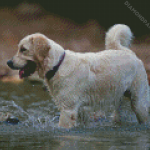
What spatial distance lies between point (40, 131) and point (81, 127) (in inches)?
32.9

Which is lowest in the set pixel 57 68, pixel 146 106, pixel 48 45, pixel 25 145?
pixel 25 145

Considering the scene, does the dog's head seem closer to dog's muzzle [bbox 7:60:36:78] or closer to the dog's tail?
dog's muzzle [bbox 7:60:36:78]

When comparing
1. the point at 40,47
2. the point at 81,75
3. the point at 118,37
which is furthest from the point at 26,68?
the point at 118,37

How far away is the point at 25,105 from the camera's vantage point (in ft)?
31.4

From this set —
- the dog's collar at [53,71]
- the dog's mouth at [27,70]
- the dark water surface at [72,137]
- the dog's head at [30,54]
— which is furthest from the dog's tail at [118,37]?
the dog's mouth at [27,70]

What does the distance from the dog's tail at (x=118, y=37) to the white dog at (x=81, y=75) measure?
0.19 m

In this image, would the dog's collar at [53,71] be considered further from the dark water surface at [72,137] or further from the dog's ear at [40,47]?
the dark water surface at [72,137]

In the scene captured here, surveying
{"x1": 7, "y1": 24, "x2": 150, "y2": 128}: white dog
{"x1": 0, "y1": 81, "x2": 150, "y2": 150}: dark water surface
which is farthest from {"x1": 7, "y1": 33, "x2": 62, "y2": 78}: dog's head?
{"x1": 0, "y1": 81, "x2": 150, "y2": 150}: dark water surface

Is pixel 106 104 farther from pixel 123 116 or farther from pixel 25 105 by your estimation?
pixel 25 105

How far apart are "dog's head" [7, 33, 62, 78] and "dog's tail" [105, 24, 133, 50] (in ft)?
5.12

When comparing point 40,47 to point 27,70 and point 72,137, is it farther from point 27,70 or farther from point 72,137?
point 72,137

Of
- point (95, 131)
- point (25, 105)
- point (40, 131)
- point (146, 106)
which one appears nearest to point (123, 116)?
point (146, 106)

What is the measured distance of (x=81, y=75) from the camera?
6.09 m

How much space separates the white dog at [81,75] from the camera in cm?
595
